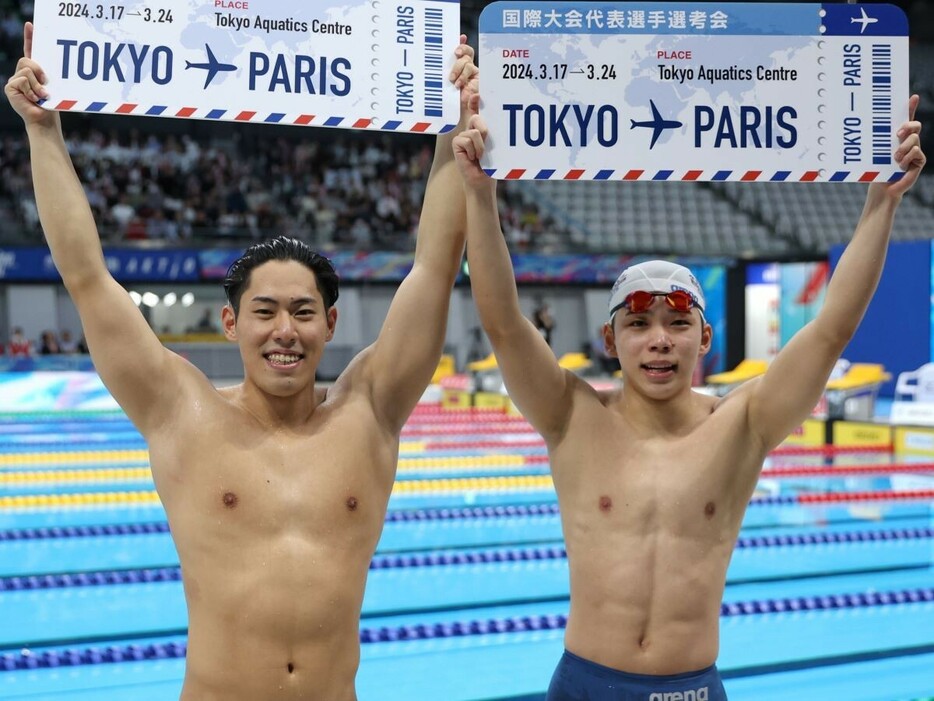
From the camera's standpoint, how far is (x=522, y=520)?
24.1 feet

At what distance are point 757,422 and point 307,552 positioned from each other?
43.6 inches

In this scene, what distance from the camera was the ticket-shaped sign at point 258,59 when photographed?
216cm

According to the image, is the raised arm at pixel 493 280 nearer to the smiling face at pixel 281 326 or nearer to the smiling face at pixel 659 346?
the smiling face at pixel 659 346

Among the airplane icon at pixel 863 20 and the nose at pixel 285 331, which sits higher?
the airplane icon at pixel 863 20

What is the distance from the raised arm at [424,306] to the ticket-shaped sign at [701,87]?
174mm

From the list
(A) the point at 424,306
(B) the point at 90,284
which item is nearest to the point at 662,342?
(A) the point at 424,306

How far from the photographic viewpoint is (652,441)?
2.46 m

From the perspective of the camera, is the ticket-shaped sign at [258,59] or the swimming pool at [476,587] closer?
the ticket-shaped sign at [258,59]

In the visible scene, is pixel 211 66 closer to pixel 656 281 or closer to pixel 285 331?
pixel 285 331

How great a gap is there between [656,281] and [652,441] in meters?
0.39

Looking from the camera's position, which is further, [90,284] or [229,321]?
[229,321]

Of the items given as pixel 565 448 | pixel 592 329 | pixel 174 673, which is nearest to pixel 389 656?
pixel 174 673

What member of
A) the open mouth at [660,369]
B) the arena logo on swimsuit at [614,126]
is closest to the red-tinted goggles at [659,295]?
the open mouth at [660,369]

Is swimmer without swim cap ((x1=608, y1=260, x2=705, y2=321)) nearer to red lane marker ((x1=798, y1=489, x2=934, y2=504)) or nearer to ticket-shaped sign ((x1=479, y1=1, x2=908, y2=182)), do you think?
ticket-shaped sign ((x1=479, y1=1, x2=908, y2=182))
